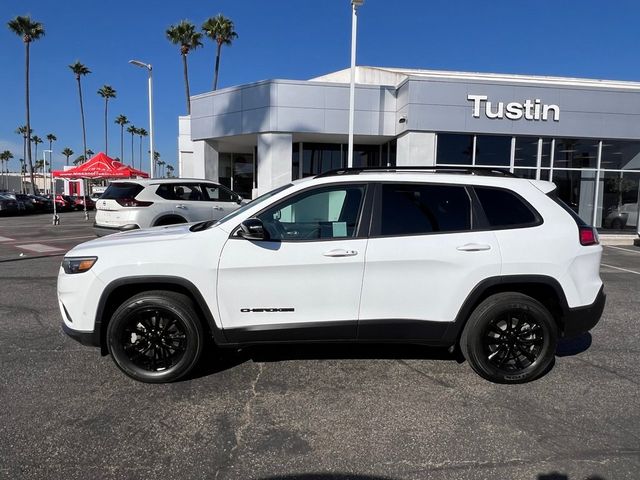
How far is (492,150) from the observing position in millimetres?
15297

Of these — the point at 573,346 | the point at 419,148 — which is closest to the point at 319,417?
the point at 573,346

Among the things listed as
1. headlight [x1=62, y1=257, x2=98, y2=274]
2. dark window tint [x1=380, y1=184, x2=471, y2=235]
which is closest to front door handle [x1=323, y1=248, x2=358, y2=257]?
dark window tint [x1=380, y1=184, x2=471, y2=235]

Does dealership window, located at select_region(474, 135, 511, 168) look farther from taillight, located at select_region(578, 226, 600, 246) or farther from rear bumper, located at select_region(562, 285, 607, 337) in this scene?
rear bumper, located at select_region(562, 285, 607, 337)

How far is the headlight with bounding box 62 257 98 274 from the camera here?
381cm

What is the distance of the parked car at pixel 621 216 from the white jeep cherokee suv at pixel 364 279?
14621 mm

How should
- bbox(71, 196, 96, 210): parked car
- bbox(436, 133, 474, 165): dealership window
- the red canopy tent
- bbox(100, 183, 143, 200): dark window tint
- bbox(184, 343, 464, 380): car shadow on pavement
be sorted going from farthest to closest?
bbox(71, 196, 96, 210): parked car, the red canopy tent, bbox(436, 133, 474, 165): dealership window, bbox(100, 183, 143, 200): dark window tint, bbox(184, 343, 464, 380): car shadow on pavement

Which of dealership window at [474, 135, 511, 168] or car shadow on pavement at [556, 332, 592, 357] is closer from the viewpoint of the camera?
car shadow on pavement at [556, 332, 592, 357]

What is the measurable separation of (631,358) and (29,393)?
5.50 meters

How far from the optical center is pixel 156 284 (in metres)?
3.88

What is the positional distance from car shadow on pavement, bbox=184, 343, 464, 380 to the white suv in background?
5.93 m

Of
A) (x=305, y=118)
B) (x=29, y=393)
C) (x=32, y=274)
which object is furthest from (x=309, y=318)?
(x=305, y=118)

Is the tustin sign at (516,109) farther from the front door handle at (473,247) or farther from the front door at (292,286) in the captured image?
the front door at (292,286)

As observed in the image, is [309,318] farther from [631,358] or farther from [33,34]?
[33,34]

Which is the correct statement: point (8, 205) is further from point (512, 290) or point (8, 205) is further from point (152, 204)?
point (512, 290)
